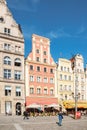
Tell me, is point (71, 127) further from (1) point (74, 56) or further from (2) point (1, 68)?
(1) point (74, 56)

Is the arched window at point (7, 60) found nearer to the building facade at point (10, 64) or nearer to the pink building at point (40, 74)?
the building facade at point (10, 64)

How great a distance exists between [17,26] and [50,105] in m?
19.8

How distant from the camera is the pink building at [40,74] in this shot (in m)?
70.5

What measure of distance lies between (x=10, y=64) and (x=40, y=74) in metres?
9.13

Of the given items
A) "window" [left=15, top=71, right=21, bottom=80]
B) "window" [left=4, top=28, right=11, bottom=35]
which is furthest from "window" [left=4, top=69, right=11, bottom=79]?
"window" [left=4, top=28, right=11, bottom=35]

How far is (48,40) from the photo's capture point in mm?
75938

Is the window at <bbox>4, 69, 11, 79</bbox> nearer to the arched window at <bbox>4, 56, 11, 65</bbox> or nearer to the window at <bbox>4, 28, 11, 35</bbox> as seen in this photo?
→ the arched window at <bbox>4, 56, 11, 65</bbox>

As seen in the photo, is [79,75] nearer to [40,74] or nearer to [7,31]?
[40,74]

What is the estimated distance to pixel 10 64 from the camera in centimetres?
6681

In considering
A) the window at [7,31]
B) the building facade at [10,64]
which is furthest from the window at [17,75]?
the window at [7,31]

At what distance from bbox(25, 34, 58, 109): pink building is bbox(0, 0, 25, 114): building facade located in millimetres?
2497

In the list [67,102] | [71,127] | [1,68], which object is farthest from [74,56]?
[71,127]

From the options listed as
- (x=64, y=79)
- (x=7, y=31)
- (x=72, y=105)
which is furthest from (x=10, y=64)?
(x=72, y=105)

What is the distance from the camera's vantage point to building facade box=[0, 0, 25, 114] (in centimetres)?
6494
